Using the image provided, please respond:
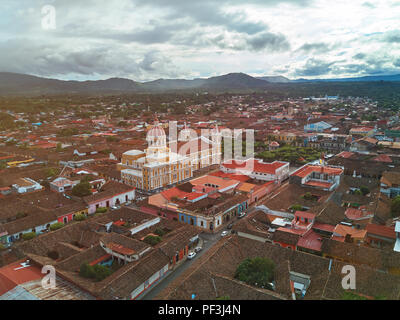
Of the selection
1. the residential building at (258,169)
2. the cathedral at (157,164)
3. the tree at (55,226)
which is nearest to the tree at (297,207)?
the residential building at (258,169)

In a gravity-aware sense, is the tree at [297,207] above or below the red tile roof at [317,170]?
below

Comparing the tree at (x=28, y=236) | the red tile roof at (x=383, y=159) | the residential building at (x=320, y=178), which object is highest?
the red tile roof at (x=383, y=159)

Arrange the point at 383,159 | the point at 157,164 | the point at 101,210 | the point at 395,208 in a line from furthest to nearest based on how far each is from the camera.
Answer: the point at 383,159, the point at 157,164, the point at 101,210, the point at 395,208

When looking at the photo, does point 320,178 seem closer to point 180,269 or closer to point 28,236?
point 180,269

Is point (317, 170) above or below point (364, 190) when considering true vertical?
above

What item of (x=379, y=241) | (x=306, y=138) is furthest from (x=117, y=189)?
(x=306, y=138)

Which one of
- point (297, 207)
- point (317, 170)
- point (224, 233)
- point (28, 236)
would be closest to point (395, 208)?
point (297, 207)

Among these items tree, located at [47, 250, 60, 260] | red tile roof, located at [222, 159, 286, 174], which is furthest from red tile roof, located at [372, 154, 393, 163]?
tree, located at [47, 250, 60, 260]

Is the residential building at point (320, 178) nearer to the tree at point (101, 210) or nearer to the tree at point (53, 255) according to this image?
the tree at point (101, 210)

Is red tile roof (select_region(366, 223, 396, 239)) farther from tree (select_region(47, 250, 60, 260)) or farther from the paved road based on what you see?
tree (select_region(47, 250, 60, 260))
